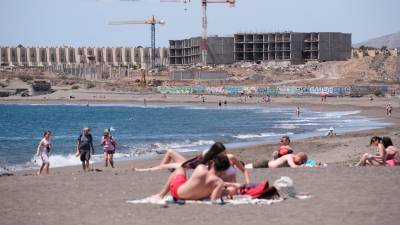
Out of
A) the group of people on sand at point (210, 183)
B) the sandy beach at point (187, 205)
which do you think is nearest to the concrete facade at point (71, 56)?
the sandy beach at point (187, 205)

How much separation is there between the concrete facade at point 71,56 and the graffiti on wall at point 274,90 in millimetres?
71611

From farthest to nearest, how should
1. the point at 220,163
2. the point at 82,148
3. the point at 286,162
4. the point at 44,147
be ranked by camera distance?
the point at 82,148 < the point at 44,147 < the point at 286,162 < the point at 220,163

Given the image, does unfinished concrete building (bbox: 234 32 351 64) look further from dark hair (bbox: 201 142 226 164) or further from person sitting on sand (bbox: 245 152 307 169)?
dark hair (bbox: 201 142 226 164)

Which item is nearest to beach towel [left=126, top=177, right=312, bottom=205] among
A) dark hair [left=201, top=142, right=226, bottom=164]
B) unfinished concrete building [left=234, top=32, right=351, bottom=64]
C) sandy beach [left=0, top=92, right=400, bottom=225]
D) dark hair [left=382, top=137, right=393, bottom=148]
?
sandy beach [left=0, top=92, right=400, bottom=225]

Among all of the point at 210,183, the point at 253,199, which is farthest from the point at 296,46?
the point at 210,183

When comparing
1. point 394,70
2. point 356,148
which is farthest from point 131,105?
point 356,148

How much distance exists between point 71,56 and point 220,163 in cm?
18009

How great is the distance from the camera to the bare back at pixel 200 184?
10.9 metres

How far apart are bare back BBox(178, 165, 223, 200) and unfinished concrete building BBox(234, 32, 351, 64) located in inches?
5137

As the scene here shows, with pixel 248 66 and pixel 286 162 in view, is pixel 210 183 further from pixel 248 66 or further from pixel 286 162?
pixel 248 66

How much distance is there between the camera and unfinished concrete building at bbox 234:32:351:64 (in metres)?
141

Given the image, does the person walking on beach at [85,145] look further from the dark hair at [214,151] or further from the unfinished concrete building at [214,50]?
the unfinished concrete building at [214,50]

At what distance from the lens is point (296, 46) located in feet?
468

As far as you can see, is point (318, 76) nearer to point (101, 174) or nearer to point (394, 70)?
point (394, 70)
